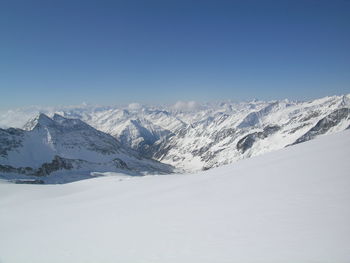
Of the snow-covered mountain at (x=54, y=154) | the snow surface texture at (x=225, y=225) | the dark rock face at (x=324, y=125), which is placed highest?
the dark rock face at (x=324, y=125)

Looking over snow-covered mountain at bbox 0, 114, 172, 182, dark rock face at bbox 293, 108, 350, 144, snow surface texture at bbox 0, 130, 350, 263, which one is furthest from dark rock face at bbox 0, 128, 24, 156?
dark rock face at bbox 293, 108, 350, 144

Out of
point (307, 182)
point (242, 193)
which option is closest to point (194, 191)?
point (242, 193)

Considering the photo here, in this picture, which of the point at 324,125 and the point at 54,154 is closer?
the point at 54,154

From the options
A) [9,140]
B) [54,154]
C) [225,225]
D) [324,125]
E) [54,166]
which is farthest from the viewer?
[324,125]

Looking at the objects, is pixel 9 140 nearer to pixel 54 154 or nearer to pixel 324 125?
pixel 54 154

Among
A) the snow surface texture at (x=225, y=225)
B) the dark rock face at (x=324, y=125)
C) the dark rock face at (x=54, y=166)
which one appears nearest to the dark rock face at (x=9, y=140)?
the dark rock face at (x=54, y=166)

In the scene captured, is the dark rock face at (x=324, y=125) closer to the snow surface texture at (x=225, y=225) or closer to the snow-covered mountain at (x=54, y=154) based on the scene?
the snow-covered mountain at (x=54, y=154)

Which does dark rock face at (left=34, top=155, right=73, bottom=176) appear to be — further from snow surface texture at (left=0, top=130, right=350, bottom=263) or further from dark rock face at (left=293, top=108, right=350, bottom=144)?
dark rock face at (left=293, top=108, right=350, bottom=144)

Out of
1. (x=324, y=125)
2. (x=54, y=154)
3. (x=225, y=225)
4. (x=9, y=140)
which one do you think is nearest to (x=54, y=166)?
(x=54, y=154)

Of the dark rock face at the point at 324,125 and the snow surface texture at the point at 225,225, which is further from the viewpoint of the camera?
the dark rock face at the point at 324,125
